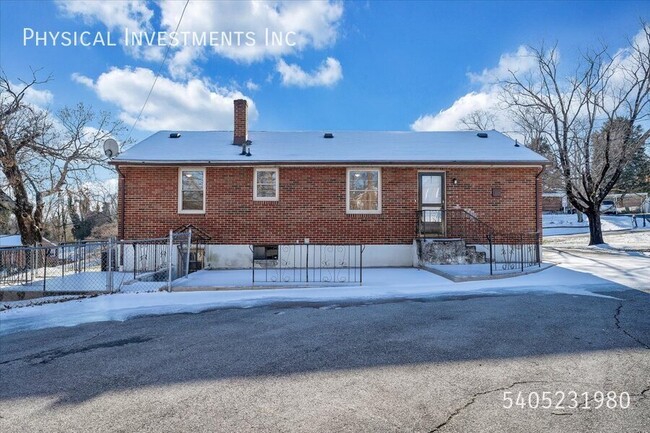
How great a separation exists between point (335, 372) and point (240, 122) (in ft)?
37.3

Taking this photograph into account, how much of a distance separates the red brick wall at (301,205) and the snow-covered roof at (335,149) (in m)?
0.40

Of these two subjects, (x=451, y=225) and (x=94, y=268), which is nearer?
(x=451, y=225)

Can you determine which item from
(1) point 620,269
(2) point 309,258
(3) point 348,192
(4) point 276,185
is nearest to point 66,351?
(2) point 309,258

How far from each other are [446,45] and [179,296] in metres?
11.9

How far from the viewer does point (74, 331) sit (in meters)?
5.36

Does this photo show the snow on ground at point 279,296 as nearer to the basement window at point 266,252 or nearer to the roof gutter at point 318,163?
the basement window at point 266,252

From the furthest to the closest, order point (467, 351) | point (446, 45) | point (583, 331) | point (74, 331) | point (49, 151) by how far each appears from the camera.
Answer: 1. point (49, 151)
2. point (446, 45)
3. point (74, 331)
4. point (583, 331)
5. point (467, 351)

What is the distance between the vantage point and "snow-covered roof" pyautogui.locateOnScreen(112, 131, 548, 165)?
11.4 m

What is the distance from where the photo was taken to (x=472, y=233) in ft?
38.0

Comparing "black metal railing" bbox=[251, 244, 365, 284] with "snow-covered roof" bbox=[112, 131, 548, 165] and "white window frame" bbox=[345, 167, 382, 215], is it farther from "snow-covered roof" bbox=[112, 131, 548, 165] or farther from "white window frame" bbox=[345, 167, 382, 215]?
"snow-covered roof" bbox=[112, 131, 548, 165]

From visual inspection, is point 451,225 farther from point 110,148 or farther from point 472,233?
point 110,148

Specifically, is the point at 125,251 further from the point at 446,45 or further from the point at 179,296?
the point at 446,45

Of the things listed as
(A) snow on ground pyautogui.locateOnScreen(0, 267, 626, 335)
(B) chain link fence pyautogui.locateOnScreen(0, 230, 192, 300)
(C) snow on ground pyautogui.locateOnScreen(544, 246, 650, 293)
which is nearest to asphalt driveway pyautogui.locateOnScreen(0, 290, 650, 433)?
(A) snow on ground pyautogui.locateOnScreen(0, 267, 626, 335)

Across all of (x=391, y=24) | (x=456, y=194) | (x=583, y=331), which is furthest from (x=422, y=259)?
(x=391, y=24)
